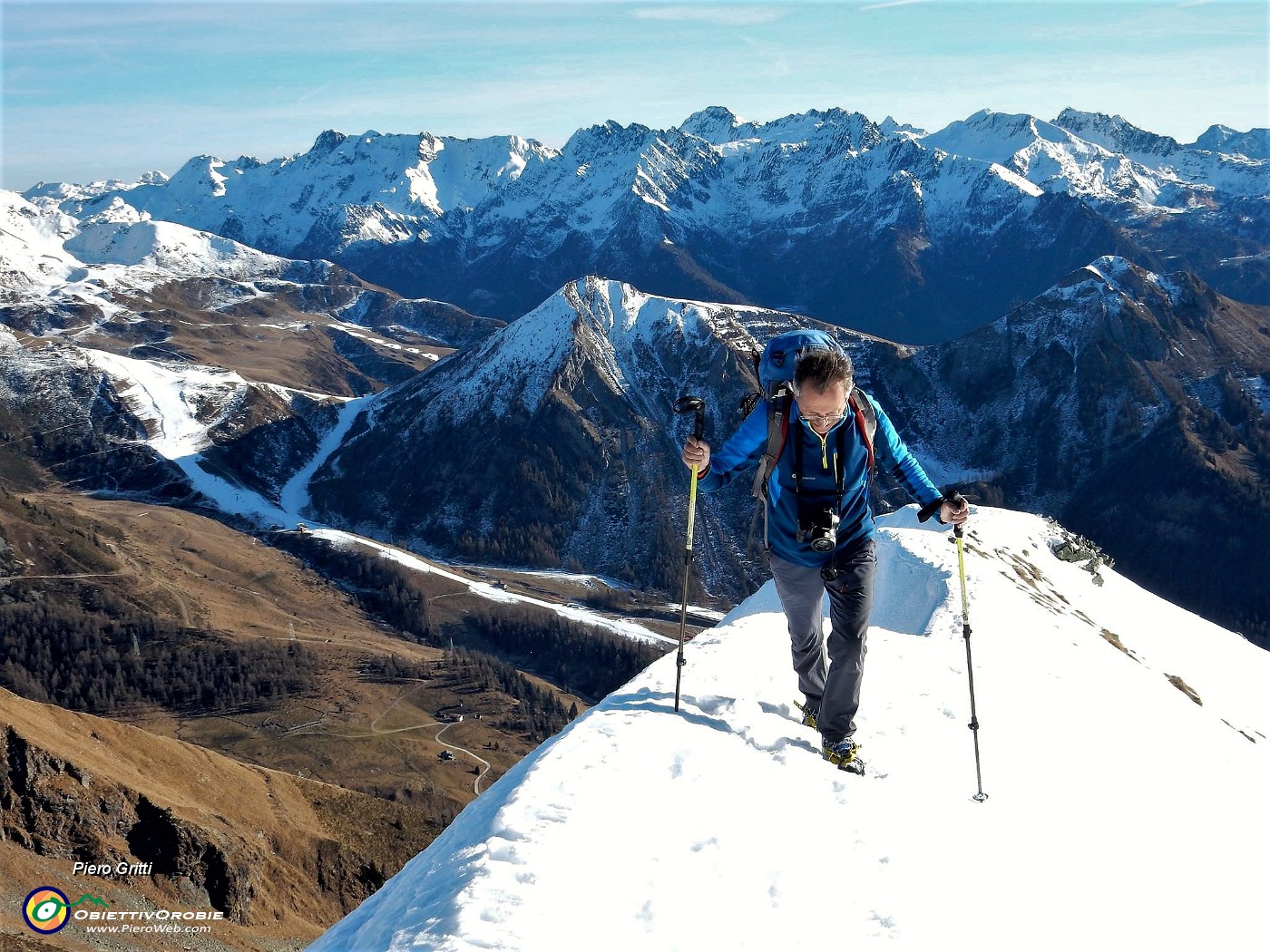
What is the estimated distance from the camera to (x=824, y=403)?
37.7ft

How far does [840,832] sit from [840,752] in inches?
89.3

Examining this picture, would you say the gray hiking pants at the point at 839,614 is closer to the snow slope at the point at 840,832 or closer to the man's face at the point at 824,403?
the snow slope at the point at 840,832

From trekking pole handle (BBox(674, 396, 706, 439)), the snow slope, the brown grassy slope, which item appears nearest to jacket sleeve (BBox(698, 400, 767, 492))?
trekking pole handle (BBox(674, 396, 706, 439))

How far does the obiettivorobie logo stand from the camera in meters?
34.4

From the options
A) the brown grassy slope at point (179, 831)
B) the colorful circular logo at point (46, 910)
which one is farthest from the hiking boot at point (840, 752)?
the brown grassy slope at point (179, 831)

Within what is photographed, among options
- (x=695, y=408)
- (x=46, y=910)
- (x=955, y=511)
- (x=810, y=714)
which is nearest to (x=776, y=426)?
(x=695, y=408)

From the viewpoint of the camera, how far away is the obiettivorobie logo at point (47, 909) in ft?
113

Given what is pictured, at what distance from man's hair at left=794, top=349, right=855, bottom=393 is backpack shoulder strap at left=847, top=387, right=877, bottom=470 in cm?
89

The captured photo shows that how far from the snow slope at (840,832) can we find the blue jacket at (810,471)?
2.96m

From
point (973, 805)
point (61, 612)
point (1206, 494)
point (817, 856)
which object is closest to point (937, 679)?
point (973, 805)

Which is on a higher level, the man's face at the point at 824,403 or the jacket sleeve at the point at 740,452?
the man's face at the point at 824,403

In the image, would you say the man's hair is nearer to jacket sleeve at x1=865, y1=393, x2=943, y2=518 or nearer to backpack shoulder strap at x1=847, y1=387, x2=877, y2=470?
backpack shoulder strap at x1=847, y1=387, x2=877, y2=470

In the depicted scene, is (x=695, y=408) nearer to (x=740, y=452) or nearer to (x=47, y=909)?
(x=740, y=452)

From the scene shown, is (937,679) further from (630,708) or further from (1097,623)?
(1097,623)
